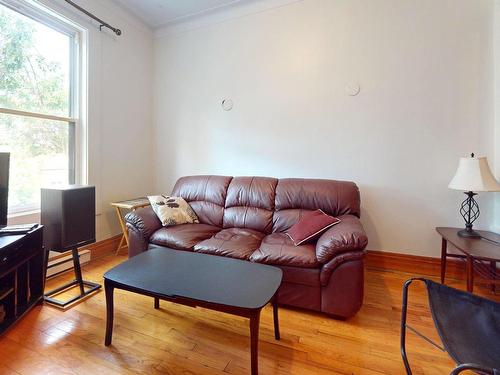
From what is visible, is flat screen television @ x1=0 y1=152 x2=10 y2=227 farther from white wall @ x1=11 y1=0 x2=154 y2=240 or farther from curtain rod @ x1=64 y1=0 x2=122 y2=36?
curtain rod @ x1=64 y1=0 x2=122 y2=36

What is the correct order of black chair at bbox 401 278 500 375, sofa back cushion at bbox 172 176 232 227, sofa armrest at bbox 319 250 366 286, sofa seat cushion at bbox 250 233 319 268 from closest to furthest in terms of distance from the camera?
black chair at bbox 401 278 500 375 < sofa armrest at bbox 319 250 366 286 < sofa seat cushion at bbox 250 233 319 268 < sofa back cushion at bbox 172 176 232 227

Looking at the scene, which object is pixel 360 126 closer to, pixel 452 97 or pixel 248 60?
pixel 452 97

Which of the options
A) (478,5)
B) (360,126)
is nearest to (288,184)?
(360,126)

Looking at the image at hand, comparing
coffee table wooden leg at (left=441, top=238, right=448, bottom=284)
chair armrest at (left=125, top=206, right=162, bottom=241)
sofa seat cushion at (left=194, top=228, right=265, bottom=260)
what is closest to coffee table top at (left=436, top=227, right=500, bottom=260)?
coffee table wooden leg at (left=441, top=238, right=448, bottom=284)

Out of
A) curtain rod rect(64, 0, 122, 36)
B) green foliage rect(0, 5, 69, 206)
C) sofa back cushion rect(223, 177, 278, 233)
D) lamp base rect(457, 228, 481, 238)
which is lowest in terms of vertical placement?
lamp base rect(457, 228, 481, 238)

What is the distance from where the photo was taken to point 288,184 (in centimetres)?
262

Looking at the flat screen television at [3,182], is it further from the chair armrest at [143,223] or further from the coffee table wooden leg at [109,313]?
the coffee table wooden leg at [109,313]

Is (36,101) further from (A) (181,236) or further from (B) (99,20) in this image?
(A) (181,236)

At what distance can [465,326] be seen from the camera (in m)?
1.14

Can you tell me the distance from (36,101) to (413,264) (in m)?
4.06

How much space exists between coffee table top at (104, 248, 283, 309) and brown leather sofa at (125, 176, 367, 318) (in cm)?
36

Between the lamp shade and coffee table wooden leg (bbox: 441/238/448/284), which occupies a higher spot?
the lamp shade

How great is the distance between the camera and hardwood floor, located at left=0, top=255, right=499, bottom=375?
1383 millimetres

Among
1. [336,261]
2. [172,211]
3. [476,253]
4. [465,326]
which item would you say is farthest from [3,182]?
[476,253]
